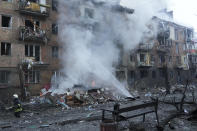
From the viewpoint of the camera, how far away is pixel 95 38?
834 inches

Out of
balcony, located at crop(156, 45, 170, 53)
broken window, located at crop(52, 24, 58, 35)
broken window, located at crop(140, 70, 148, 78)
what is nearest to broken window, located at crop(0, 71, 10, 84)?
broken window, located at crop(52, 24, 58, 35)

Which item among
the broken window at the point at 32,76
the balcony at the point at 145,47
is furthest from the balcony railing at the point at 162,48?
the broken window at the point at 32,76

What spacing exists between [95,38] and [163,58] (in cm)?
1442

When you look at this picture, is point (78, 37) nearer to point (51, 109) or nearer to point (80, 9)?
point (80, 9)

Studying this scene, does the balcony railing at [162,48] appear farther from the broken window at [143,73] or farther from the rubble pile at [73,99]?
the rubble pile at [73,99]

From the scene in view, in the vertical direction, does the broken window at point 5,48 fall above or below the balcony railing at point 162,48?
below

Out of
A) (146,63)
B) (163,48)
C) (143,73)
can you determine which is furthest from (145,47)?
(163,48)

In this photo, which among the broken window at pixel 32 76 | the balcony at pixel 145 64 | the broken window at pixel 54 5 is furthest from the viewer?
the balcony at pixel 145 64

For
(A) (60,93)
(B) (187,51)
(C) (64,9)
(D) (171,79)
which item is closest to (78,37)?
(C) (64,9)

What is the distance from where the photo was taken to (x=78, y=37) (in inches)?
765

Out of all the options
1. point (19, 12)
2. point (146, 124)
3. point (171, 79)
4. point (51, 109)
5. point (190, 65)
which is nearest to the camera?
point (146, 124)

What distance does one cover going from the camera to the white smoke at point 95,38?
61.6 feet

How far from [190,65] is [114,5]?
69.1ft

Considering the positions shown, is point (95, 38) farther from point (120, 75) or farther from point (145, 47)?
point (145, 47)
